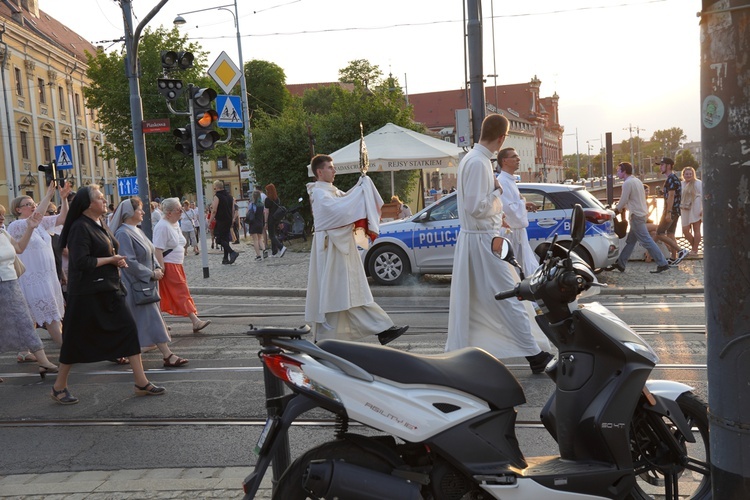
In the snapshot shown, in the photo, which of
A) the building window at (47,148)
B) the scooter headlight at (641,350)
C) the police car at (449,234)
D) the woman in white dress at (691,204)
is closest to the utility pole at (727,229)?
the scooter headlight at (641,350)

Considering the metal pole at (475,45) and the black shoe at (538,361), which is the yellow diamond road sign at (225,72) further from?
the black shoe at (538,361)

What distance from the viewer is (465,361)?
3332mm

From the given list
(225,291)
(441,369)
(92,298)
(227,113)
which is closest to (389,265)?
(225,291)

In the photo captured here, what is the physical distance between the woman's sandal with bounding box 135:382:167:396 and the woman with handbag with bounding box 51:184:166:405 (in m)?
0.30

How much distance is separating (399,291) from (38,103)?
5308 cm

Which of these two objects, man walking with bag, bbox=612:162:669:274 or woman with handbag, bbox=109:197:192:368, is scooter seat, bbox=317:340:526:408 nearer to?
woman with handbag, bbox=109:197:192:368

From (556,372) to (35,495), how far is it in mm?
2956

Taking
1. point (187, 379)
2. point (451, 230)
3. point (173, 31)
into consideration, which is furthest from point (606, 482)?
point (173, 31)

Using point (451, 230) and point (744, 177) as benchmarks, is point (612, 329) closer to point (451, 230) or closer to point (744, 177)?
point (744, 177)

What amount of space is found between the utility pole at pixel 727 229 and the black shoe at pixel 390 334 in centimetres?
532

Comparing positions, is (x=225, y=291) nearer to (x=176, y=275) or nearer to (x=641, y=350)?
(x=176, y=275)

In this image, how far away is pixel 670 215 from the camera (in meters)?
15.2

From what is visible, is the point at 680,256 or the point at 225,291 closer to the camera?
the point at 225,291

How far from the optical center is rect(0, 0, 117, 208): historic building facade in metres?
52.6
